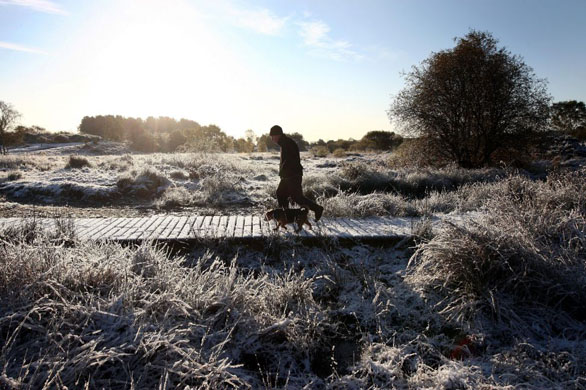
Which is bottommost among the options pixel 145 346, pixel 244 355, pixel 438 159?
pixel 244 355

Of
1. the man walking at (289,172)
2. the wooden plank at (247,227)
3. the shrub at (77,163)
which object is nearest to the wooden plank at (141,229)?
the wooden plank at (247,227)

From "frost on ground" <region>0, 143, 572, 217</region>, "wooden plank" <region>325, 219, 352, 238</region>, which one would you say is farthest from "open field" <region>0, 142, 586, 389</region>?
"frost on ground" <region>0, 143, 572, 217</region>

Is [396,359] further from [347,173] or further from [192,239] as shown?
[347,173]

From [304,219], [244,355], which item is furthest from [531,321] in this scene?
[304,219]

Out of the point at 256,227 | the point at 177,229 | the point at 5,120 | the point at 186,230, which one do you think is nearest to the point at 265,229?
the point at 256,227

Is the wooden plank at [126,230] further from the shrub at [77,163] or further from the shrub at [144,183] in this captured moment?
the shrub at [77,163]

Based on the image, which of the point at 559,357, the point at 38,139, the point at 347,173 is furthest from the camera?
the point at 38,139

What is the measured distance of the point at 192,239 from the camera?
4.57 m

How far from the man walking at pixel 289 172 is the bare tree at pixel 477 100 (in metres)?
12.4

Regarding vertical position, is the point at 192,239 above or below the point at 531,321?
above

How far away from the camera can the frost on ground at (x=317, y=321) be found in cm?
227

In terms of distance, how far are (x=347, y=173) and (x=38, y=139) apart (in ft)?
177

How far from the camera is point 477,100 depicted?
14.9 metres

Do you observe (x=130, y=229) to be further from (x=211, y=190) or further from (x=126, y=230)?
(x=211, y=190)
